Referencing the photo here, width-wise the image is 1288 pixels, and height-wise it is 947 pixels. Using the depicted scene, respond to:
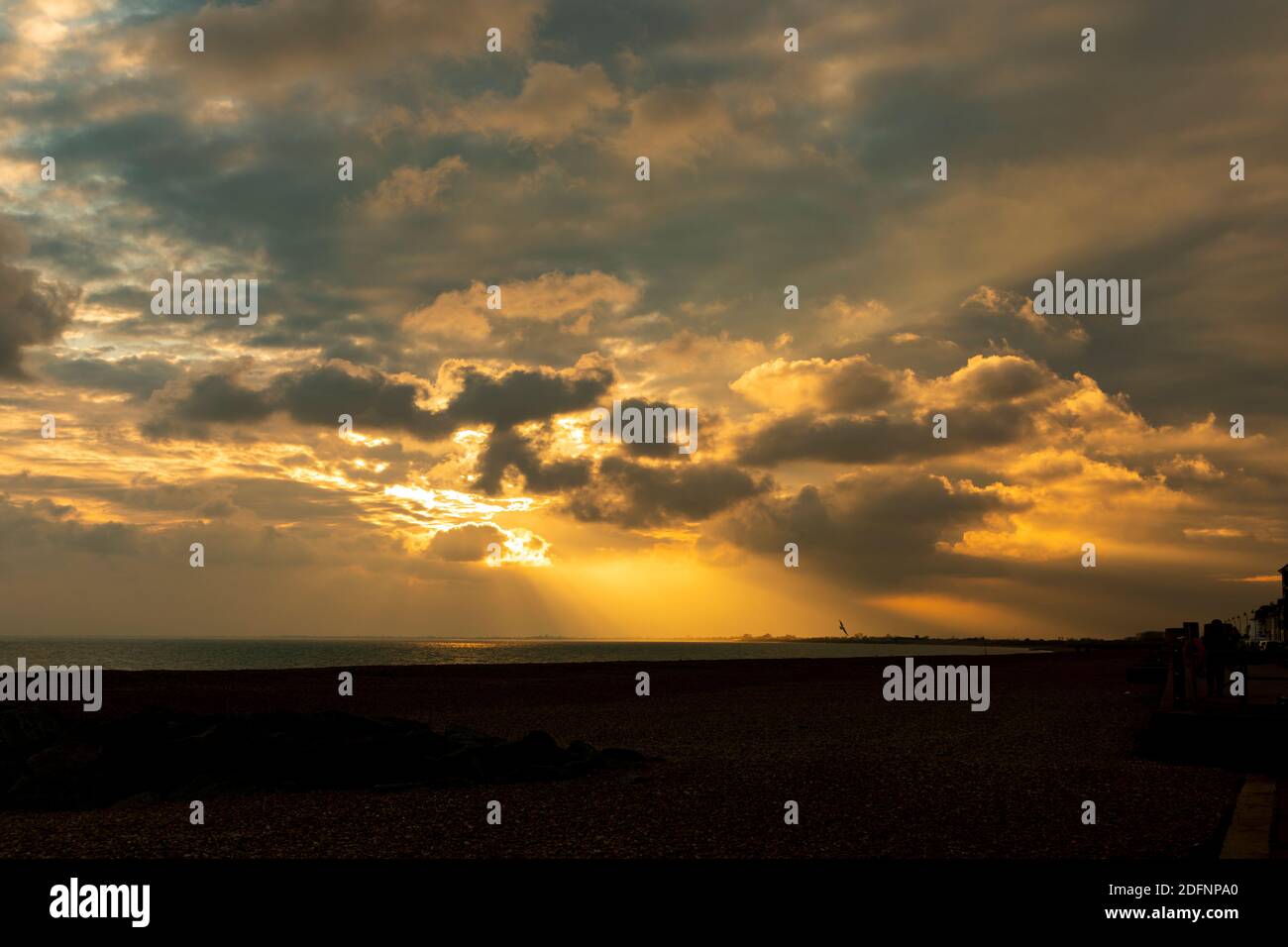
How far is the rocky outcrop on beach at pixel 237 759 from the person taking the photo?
15438 mm

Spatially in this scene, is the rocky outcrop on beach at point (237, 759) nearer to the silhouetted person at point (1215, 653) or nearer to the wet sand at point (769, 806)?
the wet sand at point (769, 806)

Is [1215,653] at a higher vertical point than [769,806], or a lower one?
higher

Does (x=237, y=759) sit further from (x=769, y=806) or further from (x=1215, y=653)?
(x=1215, y=653)

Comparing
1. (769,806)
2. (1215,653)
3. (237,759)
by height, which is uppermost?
(1215,653)

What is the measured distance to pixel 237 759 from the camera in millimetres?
16594

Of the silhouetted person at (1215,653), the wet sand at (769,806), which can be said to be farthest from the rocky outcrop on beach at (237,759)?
the silhouetted person at (1215,653)

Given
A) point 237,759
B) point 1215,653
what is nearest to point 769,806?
point 237,759

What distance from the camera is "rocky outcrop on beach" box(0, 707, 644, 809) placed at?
15.4m

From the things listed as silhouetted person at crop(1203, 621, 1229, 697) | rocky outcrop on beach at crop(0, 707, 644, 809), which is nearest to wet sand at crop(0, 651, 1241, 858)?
rocky outcrop on beach at crop(0, 707, 644, 809)

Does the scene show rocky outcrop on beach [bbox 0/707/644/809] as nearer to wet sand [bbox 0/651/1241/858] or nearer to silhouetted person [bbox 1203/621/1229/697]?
wet sand [bbox 0/651/1241/858]

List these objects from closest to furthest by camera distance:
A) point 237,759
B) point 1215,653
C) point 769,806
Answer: point 769,806
point 237,759
point 1215,653

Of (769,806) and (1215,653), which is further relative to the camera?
(1215,653)
